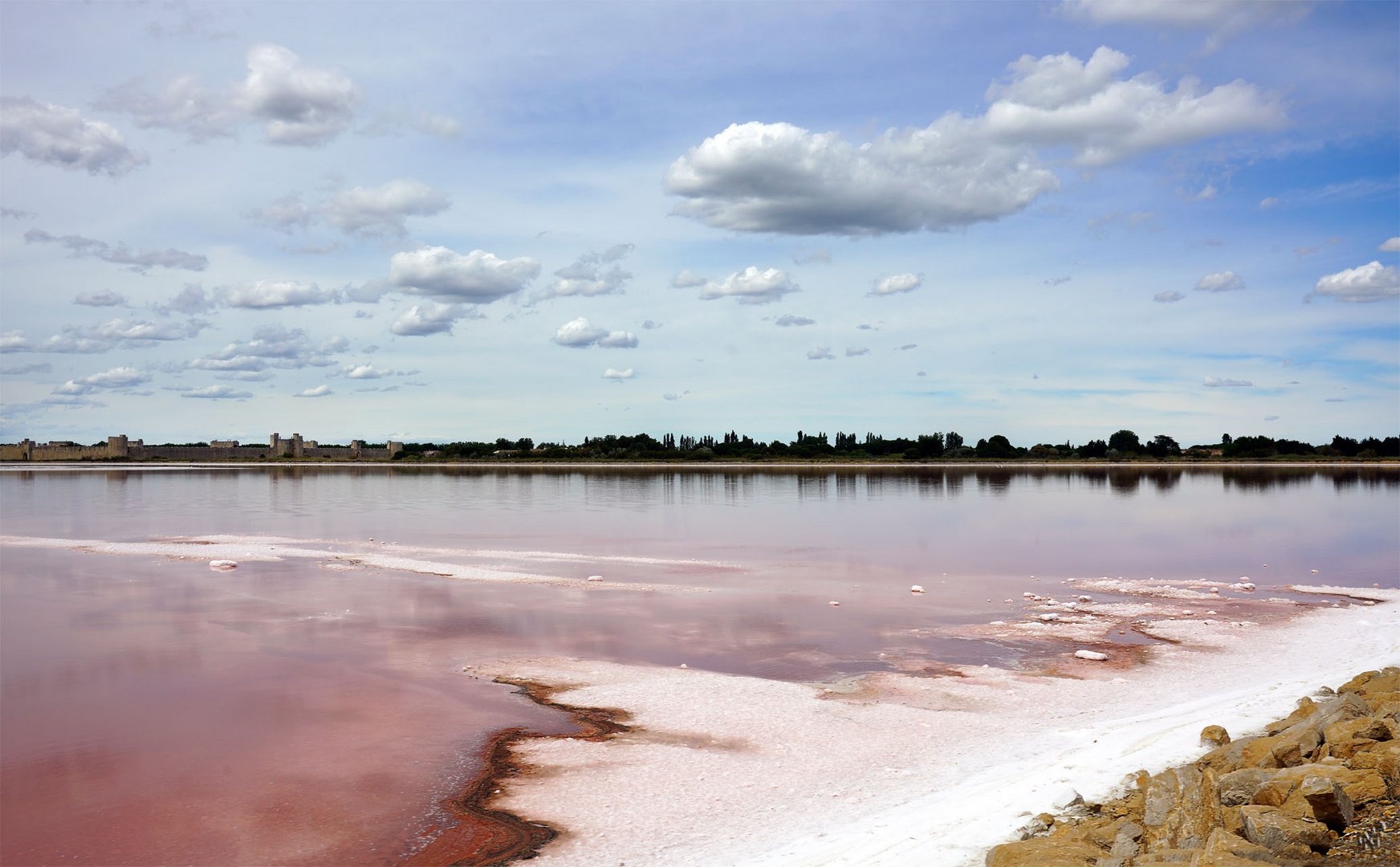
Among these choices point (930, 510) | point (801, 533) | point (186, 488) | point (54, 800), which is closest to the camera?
point (54, 800)

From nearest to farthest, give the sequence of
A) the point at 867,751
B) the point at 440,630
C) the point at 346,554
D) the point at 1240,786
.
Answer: the point at 1240,786 → the point at 867,751 → the point at 440,630 → the point at 346,554

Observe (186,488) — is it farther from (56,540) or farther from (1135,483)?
(1135,483)

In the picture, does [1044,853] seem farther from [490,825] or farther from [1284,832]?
[490,825]

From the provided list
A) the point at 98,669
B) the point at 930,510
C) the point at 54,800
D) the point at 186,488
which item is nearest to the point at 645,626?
the point at 98,669

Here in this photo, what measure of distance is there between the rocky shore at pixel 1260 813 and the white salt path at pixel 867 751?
2.34 feet

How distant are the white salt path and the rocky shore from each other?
2.34 ft

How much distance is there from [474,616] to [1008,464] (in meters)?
171

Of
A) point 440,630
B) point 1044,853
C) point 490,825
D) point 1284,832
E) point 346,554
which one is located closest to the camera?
point 1284,832

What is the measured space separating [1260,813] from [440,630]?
17.2m

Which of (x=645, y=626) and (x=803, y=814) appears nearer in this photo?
(x=803, y=814)

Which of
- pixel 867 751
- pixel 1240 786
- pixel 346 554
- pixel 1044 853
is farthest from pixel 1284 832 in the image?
pixel 346 554

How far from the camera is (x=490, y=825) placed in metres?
10.5

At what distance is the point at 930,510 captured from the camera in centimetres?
5950

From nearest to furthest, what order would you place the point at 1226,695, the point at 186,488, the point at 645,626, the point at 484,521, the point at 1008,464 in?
the point at 1226,695 → the point at 645,626 → the point at 484,521 → the point at 186,488 → the point at 1008,464
